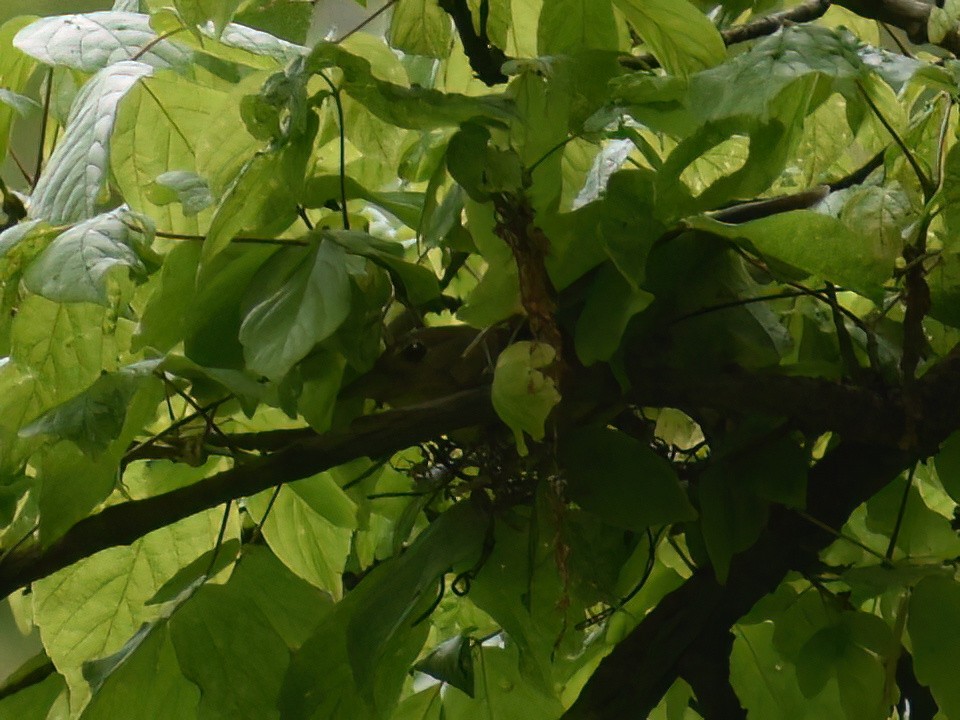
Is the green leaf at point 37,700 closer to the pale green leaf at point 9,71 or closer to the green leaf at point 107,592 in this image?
the green leaf at point 107,592

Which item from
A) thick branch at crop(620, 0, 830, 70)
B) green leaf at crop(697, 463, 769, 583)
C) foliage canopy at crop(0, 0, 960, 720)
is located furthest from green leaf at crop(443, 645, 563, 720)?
thick branch at crop(620, 0, 830, 70)

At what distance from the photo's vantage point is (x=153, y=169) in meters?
0.30

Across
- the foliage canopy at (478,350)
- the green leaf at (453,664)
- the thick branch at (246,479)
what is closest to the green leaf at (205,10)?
the foliage canopy at (478,350)

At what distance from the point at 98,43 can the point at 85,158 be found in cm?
7

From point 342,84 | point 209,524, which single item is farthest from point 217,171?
point 209,524

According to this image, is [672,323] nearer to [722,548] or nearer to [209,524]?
[722,548]

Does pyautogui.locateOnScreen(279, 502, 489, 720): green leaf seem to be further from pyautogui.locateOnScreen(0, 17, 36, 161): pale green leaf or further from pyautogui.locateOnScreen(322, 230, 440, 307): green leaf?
pyautogui.locateOnScreen(0, 17, 36, 161): pale green leaf

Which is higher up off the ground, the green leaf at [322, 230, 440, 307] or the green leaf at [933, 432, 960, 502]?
the green leaf at [322, 230, 440, 307]

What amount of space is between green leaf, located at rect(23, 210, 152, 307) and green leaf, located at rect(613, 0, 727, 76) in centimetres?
14

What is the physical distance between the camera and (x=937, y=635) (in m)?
0.29

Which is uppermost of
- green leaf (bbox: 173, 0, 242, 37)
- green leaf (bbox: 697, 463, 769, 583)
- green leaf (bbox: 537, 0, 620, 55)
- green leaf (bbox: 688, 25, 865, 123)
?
green leaf (bbox: 173, 0, 242, 37)

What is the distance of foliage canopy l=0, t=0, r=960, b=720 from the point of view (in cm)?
23

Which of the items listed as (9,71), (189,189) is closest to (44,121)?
(9,71)

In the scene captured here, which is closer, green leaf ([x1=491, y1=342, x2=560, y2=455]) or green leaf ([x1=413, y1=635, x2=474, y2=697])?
green leaf ([x1=491, y1=342, x2=560, y2=455])
